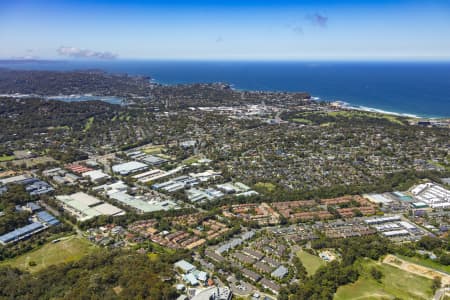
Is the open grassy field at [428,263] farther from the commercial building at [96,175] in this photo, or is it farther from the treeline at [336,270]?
the commercial building at [96,175]

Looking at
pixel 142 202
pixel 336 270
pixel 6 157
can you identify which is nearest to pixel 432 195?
pixel 336 270

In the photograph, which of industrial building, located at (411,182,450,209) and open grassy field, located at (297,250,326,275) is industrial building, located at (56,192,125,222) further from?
industrial building, located at (411,182,450,209)

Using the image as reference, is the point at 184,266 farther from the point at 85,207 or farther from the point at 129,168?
the point at 129,168

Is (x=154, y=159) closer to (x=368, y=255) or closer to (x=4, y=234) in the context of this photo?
(x=4, y=234)

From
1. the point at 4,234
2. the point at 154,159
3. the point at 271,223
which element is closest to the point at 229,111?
the point at 154,159

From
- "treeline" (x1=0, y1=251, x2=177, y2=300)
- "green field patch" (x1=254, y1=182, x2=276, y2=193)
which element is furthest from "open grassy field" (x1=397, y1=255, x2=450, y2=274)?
"treeline" (x1=0, y1=251, x2=177, y2=300)
